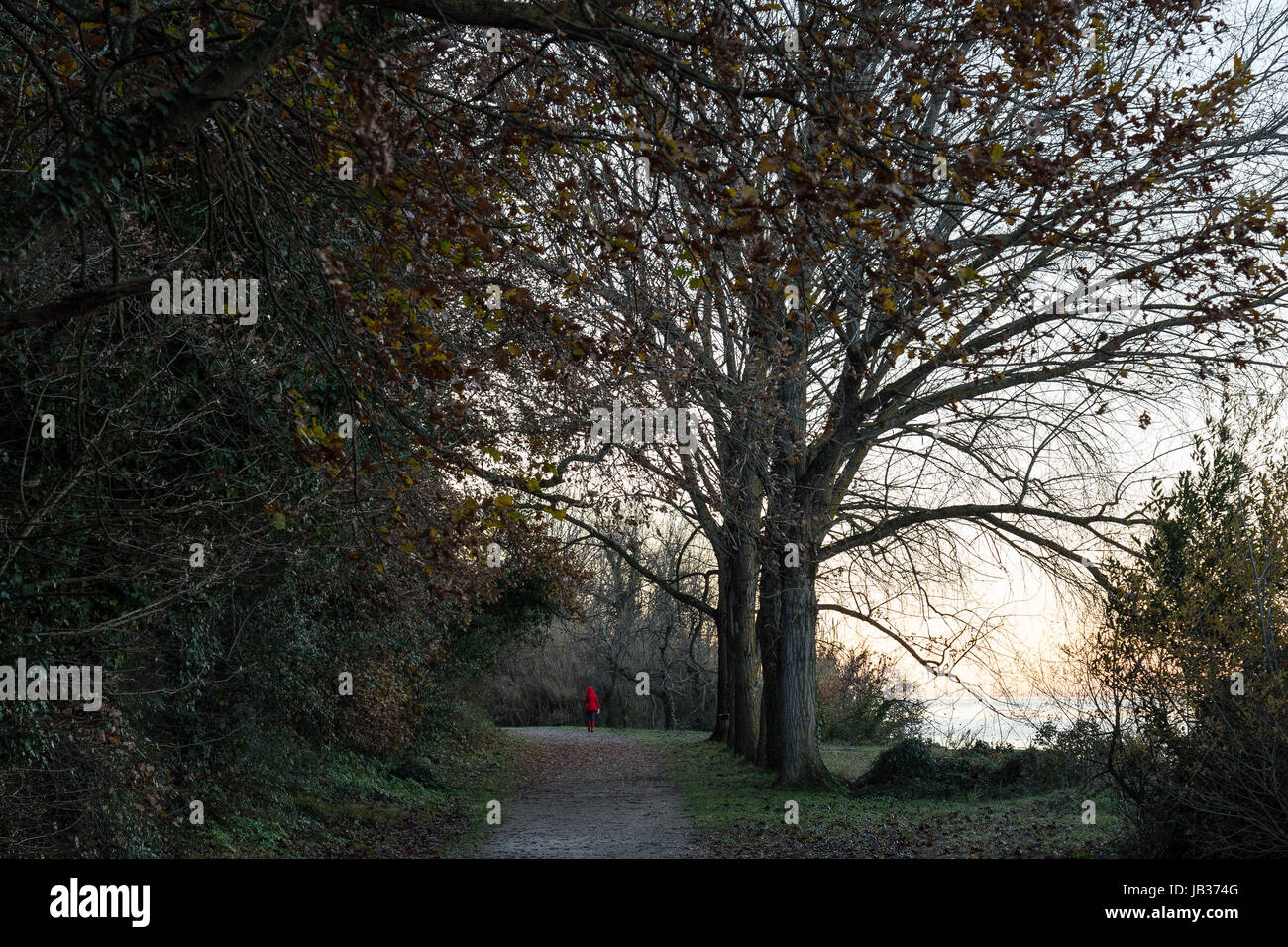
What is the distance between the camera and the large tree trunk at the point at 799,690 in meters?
16.2

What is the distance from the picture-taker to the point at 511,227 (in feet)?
25.0

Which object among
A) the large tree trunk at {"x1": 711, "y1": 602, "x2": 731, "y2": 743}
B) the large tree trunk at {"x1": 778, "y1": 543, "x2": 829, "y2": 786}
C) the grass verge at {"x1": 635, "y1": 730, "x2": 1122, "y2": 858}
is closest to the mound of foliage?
the grass verge at {"x1": 635, "y1": 730, "x2": 1122, "y2": 858}

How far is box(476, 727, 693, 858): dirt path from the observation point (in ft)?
36.3

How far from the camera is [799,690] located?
54.1 ft

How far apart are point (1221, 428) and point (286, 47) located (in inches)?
341

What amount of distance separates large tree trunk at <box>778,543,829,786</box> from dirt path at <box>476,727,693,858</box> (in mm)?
2095

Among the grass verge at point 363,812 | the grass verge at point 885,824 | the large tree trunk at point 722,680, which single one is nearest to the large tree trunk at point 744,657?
the large tree trunk at point 722,680

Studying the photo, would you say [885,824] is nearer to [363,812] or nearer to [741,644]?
[363,812]

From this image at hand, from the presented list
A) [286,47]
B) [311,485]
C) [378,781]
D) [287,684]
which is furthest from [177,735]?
[286,47]

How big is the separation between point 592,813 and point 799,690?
14.1 ft

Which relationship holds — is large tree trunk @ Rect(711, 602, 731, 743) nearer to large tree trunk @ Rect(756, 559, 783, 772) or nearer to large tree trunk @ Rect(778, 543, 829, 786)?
large tree trunk @ Rect(756, 559, 783, 772)

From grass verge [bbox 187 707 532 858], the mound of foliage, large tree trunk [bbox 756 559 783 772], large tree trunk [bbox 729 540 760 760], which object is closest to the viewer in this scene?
grass verge [bbox 187 707 532 858]

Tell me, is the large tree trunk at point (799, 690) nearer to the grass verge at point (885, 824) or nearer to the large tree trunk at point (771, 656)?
the large tree trunk at point (771, 656)

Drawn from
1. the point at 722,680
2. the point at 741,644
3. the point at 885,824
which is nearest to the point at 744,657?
the point at 741,644
